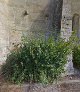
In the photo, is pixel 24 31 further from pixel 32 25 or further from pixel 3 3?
pixel 3 3

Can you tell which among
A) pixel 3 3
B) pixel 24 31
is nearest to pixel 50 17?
pixel 24 31

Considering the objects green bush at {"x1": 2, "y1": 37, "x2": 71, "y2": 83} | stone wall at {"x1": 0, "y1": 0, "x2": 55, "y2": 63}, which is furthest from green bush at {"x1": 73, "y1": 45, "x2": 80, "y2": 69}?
stone wall at {"x1": 0, "y1": 0, "x2": 55, "y2": 63}

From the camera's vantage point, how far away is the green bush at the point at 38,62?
780cm

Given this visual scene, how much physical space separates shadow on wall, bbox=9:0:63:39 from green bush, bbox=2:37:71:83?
2.03 metres

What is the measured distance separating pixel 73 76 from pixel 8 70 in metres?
2.24

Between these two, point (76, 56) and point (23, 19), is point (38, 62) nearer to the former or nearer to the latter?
point (76, 56)

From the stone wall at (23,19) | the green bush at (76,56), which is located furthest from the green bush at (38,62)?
the stone wall at (23,19)

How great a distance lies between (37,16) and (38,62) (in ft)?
10.9

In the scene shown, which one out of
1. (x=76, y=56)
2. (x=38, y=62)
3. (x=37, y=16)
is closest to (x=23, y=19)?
(x=37, y=16)

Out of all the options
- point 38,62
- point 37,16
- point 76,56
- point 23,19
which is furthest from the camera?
point 37,16

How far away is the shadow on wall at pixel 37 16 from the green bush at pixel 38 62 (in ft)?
6.67

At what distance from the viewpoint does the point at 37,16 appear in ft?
35.2

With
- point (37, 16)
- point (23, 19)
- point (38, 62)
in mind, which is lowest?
point (38, 62)

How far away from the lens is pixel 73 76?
8.74 metres
